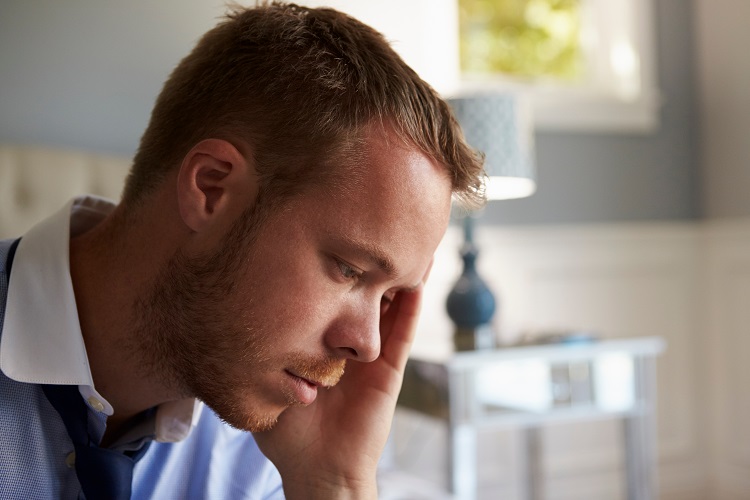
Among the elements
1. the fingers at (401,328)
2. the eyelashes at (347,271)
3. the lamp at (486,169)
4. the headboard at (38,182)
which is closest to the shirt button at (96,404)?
the eyelashes at (347,271)

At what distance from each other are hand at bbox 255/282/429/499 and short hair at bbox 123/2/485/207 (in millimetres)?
280

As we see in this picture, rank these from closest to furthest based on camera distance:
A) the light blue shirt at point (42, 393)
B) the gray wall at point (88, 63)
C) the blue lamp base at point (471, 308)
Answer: the light blue shirt at point (42, 393), the gray wall at point (88, 63), the blue lamp base at point (471, 308)

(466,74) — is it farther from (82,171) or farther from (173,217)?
(173,217)

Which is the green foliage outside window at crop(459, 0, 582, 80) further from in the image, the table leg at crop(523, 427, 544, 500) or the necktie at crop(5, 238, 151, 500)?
the necktie at crop(5, 238, 151, 500)

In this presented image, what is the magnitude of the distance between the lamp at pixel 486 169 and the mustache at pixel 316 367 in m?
1.15

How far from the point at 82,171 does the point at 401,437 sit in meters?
1.36

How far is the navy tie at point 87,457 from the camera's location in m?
0.99

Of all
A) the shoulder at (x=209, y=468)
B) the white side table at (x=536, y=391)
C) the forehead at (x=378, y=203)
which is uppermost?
the forehead at (x=378, y=203)

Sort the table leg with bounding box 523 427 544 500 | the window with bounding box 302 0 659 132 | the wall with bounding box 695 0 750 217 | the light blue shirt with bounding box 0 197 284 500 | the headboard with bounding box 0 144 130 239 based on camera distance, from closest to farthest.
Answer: the light blue shirt with bounding box 0 197 284 500
the headboard with bounding box 0 144 130 239
the table leg with bounding box 523 427 544 500
the window with bounding box 302 0 659 132
the wall with bounding box 695 0 750 217

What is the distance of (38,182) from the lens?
204 cm

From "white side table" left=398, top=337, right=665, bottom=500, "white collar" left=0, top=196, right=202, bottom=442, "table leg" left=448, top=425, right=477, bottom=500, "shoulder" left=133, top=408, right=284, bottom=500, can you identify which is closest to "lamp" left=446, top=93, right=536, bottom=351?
"white side table" left=398, top=337, right=665, bottom=500

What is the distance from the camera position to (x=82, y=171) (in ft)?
6.91

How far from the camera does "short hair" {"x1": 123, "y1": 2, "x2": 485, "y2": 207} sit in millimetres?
1044

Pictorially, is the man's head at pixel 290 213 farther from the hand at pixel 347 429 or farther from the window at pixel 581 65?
the window at pixel 581 65
